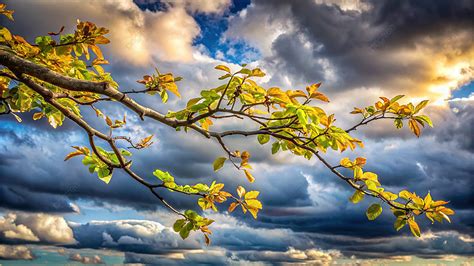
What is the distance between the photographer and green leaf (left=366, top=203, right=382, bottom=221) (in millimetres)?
4426

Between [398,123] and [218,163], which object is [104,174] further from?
[398,123]

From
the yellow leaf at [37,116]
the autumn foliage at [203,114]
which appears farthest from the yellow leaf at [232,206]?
the yellow leaf at [37,116]

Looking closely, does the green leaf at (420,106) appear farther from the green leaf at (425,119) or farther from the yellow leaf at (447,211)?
the yellow leaf at (447,211)

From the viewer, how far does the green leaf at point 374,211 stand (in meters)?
4.43

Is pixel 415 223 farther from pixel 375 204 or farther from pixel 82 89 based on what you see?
pixel 82 89

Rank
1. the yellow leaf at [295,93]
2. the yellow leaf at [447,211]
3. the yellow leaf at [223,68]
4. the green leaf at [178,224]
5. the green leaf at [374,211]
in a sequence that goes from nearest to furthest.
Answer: the yellow leaf at [223,68] → the yellow leaf at [295,93] → the yellow leaf at [447,211] → the green leaf at [374,211] → the green leaf at [178,224]

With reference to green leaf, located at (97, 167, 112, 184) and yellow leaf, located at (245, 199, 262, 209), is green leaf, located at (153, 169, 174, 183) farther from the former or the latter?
yellow leaf, located at (245, 199, 262, 209)

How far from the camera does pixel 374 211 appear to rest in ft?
14.6

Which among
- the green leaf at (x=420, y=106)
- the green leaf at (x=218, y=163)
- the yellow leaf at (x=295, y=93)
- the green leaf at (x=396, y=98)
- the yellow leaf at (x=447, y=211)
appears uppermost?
the green leaf at (x=396, y=98)

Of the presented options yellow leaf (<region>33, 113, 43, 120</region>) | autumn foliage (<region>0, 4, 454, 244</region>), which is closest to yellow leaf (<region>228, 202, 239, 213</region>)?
autumn foliage (<region>0, 4, 454, 244</region>)

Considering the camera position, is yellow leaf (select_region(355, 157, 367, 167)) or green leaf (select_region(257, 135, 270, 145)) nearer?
yellow leaf (select_region(355, 157, 367, 167))

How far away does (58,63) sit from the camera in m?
5.08

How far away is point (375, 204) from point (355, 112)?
105 centimetres

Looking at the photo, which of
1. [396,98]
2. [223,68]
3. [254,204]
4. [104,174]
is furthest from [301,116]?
[104,174]
